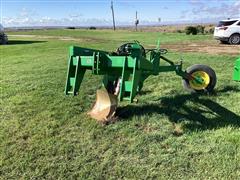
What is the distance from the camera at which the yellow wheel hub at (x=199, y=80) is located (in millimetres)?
7199

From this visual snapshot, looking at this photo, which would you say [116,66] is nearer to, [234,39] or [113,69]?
[113,69]

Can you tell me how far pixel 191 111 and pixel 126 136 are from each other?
136 centimetres

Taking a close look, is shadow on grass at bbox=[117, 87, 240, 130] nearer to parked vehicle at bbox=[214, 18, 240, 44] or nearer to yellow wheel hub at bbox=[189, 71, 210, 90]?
yellow wheel hub at bbox=[189, 71, 210, 90]

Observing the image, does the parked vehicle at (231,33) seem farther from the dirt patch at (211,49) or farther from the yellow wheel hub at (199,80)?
the yellow wheel hub at (199,80)

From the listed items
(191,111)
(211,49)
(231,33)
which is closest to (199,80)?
(191,111)

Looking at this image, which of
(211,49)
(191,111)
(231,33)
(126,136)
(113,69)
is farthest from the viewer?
(231,33)

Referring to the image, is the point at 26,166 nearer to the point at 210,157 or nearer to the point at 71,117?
the point at 71,117

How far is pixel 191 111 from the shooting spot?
6.28 m

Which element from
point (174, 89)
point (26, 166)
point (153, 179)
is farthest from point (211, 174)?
point (174, 89)

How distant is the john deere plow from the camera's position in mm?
5273

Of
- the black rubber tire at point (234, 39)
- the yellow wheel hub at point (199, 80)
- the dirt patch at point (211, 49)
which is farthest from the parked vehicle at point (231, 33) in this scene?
the yellow wheel hub at point (199, 80)

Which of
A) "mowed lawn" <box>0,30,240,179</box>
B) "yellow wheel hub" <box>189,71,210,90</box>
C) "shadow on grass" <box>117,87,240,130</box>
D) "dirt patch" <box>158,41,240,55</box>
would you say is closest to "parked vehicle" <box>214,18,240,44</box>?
"dirt patch" <box>158,41,240,55</box>

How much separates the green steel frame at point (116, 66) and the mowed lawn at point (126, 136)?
0.60 m

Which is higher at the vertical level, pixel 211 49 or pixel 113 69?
pixel 113 69
